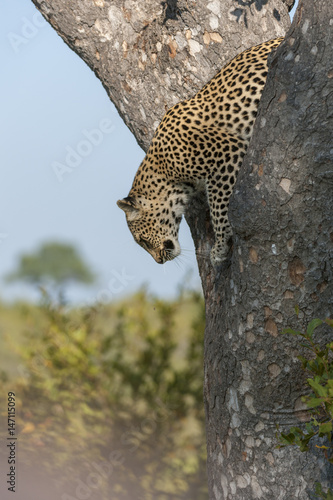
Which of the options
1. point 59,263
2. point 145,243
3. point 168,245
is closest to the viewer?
point 168,245

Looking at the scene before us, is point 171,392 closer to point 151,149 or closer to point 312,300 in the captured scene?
point 151,149

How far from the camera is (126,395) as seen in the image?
6816 mm

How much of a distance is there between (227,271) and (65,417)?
168 inches

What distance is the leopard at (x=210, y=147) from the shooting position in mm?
3535

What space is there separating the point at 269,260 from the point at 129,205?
1611mm

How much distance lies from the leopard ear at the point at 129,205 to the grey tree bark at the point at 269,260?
1.80ft

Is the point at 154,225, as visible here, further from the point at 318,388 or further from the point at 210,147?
the point at 318,388

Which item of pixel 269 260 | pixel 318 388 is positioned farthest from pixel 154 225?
pixel 318 388

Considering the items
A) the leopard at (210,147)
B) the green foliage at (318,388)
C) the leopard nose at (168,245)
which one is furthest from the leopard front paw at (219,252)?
the green foliage at (318,388)

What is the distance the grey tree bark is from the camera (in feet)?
8.77

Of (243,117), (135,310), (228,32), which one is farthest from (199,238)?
(135,310)

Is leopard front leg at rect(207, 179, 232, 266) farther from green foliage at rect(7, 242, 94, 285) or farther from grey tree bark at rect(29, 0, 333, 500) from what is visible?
green foliage at rect(7, 242, 94, 285)

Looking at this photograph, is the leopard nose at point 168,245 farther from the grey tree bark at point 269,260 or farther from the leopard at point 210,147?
the grey tree bark at point 269,260

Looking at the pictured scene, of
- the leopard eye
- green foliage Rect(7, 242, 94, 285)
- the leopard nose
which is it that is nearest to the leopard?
the leopard nose
